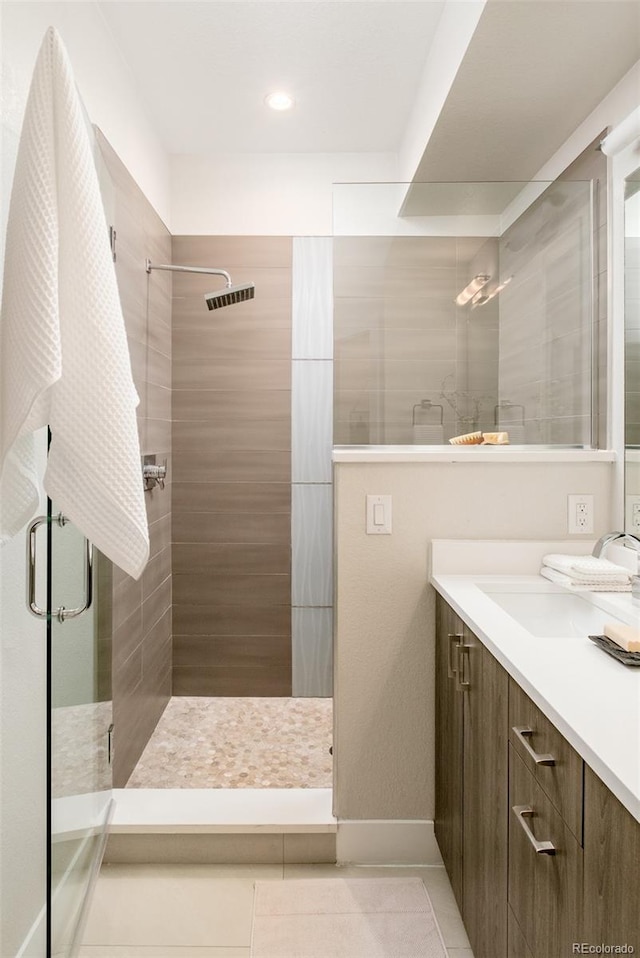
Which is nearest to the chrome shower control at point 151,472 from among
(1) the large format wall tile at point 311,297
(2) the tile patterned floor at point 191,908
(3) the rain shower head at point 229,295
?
(3) the rain shower head at point 229,295

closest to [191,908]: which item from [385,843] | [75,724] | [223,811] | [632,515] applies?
[223,811]

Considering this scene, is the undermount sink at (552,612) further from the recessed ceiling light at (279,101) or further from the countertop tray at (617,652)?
the recessed ceiling light at (279,101)

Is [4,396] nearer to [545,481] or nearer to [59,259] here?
[59,259]

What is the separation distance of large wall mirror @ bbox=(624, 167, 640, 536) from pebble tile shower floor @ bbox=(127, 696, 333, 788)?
1.50 metres

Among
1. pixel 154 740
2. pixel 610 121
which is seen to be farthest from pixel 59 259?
pixel 154 740

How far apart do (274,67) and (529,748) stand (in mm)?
2582

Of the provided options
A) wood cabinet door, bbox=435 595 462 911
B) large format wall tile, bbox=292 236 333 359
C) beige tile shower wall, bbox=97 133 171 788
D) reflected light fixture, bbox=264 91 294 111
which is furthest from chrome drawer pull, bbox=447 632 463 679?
reflected light fixture, bbox=264 91 294 111

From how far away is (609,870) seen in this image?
0.77 metres

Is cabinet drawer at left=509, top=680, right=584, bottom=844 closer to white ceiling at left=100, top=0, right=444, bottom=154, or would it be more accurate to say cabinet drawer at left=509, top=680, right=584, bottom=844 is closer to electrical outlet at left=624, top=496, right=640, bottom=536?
electrical outlet at left=624, top=496, right=640, bottom=536

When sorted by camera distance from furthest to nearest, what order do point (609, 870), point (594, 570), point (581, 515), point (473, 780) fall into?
point (581, 515) < point (594, 570) < point (473, 780) < point (609, 870)

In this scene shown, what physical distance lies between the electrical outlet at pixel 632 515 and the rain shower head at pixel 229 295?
177 centimetres

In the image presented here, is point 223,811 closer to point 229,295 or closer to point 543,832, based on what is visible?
Answer: point 543,832

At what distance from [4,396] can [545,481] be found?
5.02ft

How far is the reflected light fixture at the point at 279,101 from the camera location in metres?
2.69
